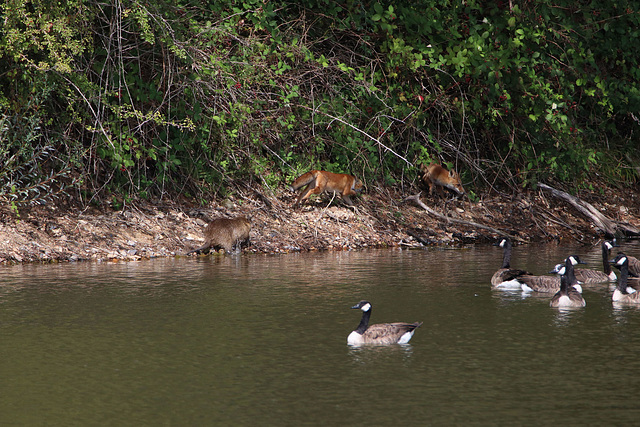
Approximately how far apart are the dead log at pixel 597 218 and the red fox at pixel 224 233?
7.99 meters

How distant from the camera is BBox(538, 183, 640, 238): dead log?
60.2 ft

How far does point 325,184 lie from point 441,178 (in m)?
3.07

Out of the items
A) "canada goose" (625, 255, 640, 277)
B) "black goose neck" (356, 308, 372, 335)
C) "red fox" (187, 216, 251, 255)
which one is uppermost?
"red fox" (187, 216, 251, 255)

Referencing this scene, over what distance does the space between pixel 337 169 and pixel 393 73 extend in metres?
2.44

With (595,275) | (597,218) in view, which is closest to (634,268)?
(595,275)

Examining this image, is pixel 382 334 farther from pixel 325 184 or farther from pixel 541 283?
pixel 325 184

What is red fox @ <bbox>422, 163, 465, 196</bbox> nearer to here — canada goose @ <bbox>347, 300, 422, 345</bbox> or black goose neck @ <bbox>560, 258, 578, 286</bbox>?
black goose neck @ <bbox>560, 258, 578, 286</bbox>

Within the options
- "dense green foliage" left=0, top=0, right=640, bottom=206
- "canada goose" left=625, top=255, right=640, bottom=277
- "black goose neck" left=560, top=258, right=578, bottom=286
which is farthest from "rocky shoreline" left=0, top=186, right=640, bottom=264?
"black goose neck" left=560, top=258, right=578, bottom=286

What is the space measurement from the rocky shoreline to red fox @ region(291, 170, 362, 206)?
29cm

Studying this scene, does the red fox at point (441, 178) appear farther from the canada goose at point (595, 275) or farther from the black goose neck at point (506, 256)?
the canada goose at point (595, 275)

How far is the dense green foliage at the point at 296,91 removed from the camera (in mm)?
14758

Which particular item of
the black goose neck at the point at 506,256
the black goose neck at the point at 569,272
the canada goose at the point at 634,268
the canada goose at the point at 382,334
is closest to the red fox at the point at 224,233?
the black goose neck at the point at 506,256

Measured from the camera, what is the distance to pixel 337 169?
18.6 meters

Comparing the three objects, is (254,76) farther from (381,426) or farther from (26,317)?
(381,426)
